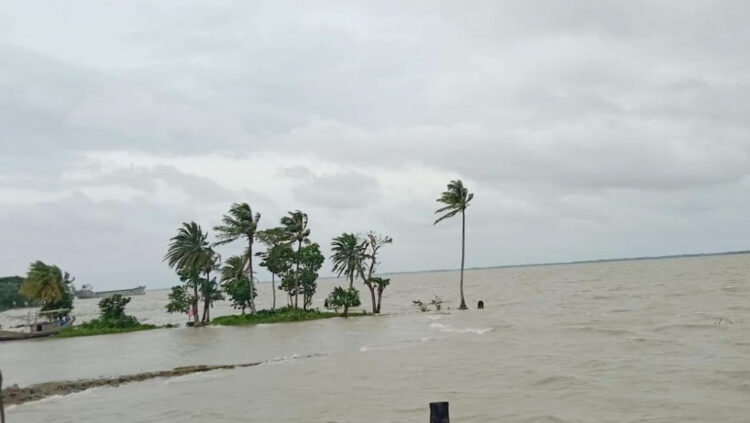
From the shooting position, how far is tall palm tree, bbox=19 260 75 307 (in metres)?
55.1

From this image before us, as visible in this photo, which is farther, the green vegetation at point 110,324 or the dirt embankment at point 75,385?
the green vegetation at point 110,324

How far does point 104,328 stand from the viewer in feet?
163

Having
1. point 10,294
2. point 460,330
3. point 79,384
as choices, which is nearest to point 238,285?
point 460,330

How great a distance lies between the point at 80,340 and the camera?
44.4m

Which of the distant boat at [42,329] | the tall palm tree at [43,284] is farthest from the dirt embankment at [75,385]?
the tall palm tree at [43,284]

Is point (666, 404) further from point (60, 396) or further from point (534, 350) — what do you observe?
point (60, 396)

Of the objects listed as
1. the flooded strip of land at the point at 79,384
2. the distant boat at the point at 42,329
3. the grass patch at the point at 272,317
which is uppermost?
the flooded strip of land at the point at 79,384

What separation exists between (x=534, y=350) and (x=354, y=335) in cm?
1309

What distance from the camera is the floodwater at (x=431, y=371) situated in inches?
656

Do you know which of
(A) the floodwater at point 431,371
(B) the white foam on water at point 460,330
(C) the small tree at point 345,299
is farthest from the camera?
(C) the small tree at point 345,299

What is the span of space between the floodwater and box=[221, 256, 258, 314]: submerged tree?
11431mm

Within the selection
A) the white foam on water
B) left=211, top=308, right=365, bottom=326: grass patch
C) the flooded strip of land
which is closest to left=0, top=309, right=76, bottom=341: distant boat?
left=211, top=308, right=365, bottom=326: grass patch

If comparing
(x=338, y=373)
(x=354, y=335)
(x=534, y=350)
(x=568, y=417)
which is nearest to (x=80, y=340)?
(x=354, y=335)

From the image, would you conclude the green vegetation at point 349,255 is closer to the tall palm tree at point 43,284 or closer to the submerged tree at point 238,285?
the submerged tree at point 238,285
